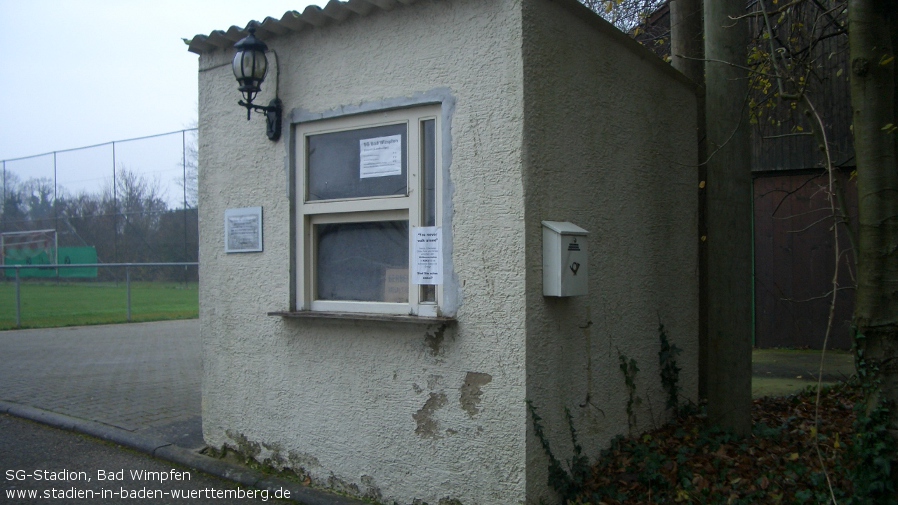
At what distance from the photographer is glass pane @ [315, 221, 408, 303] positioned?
5.07 meters

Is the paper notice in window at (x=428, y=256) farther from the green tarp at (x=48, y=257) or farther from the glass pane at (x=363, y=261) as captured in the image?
the green tarp at (x=48, y=257)

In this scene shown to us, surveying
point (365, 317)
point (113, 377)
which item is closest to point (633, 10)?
point (365, 317)

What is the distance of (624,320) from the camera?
5379 millimetres

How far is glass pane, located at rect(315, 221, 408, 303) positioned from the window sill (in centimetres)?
21

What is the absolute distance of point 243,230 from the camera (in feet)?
18.9

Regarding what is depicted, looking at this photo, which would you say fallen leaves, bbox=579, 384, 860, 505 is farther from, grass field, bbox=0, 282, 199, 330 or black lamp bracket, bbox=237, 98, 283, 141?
grass field, bbox=0, 282, 199, 330

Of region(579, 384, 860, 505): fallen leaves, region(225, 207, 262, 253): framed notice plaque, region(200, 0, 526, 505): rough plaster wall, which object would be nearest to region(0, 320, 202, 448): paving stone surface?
region(200, 0, 526, 505): rough plaster wall

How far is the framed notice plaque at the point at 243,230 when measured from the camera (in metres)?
5.67

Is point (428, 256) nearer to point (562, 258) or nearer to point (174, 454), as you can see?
point (562, 258)

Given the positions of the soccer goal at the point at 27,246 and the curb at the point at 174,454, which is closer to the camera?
the curb at the point at 174,454

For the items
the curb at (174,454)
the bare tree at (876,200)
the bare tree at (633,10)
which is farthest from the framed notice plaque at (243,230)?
the bare tree at (633,10)

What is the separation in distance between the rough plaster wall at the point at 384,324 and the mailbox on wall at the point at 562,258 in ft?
0.65

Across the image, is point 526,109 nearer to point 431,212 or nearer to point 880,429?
point 431,212

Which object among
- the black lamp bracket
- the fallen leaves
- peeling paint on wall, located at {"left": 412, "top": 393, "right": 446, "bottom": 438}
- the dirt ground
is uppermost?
the black lamp bracket
